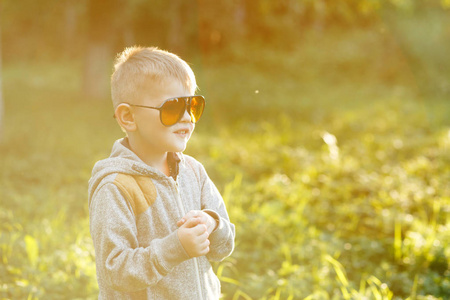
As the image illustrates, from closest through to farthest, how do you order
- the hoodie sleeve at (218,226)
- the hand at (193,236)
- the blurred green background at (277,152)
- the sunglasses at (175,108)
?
the hand at (193,236) → the sunglasses at (175,108) → the hoodie sleeve at (218,226) → the blurred green background at (277,152)

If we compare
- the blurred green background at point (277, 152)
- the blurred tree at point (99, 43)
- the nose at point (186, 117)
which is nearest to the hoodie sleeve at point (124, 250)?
the nose at point (186, 117)

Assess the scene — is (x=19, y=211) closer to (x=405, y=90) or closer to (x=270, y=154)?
(x=270, y=154)

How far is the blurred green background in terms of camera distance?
3891 mm

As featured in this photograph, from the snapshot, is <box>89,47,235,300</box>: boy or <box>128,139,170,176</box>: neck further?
<box>128,139,170,176</box>: neck

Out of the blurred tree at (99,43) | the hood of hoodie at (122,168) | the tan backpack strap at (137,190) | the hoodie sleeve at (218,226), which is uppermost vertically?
the blurred tree at (99,43)

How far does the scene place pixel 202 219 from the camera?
180cm

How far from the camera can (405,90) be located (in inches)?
570

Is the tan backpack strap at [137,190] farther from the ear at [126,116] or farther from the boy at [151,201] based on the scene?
the ear at [126,116]

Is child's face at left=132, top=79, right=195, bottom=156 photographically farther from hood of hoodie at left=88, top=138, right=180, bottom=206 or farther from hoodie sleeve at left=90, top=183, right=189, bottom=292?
hoodie sleeve at left=90, top=183, right=189, bottom=292

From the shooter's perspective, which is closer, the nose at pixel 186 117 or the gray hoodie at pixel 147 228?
the gray hoodie at pixel 147 228

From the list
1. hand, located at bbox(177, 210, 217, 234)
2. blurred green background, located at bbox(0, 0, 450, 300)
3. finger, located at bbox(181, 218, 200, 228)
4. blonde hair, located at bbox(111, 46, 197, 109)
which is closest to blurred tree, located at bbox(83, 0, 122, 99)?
blurred green background, located at bbox(0, 0, 450, 300)

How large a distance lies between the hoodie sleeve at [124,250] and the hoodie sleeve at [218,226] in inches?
10.1

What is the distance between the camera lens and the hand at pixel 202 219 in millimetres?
1788

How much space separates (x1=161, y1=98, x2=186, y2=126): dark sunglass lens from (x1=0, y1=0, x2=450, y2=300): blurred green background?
1808 millimetres
